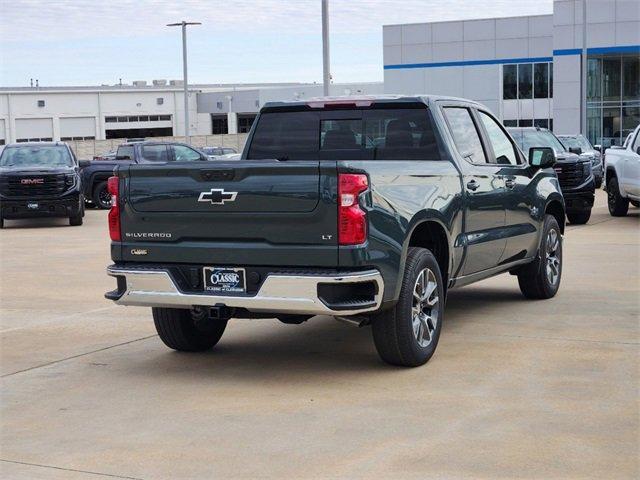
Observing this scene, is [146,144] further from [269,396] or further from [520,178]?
[269,396]

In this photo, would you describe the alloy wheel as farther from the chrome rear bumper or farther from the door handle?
the door handle

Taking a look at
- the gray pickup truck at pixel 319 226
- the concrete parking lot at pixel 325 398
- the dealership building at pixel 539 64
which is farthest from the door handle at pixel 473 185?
the dealership building at pixel 539 64

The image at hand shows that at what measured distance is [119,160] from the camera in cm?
2973

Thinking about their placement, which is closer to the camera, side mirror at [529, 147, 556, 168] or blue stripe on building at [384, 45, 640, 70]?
side mirror at [529, 147, 556, 168]

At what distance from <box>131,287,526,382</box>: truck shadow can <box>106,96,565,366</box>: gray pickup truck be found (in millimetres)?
231

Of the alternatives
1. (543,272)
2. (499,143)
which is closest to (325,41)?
(543,272)

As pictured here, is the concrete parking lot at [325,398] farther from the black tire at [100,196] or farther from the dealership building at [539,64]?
the dealership building at [539,64]

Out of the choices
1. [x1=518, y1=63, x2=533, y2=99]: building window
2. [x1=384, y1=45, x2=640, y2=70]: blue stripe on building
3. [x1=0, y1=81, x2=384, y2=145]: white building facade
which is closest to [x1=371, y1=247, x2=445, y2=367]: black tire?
[x1=384, y1=45, x2=640, y2=70]: blue stripe on building

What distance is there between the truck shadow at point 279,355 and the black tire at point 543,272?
0.64 m

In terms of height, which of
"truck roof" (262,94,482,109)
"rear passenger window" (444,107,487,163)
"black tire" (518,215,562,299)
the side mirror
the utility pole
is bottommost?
"black tire" (518,215,562,299)

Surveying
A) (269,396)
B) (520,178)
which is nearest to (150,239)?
(269,396)

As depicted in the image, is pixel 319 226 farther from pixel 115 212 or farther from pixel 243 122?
pixel 243 122

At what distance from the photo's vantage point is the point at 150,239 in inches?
310

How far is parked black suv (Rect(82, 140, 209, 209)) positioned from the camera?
28672 mm
